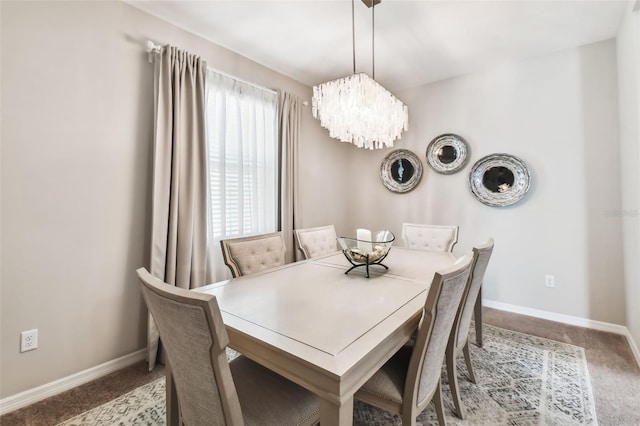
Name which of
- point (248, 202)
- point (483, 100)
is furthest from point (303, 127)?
point (483, 100)

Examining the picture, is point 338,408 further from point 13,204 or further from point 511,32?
point 511,32

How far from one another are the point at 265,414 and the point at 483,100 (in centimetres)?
369

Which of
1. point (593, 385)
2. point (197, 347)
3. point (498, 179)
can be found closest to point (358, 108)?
point (197, 347)

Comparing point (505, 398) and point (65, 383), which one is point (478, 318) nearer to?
point (505, 398)

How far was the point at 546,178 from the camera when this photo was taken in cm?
289

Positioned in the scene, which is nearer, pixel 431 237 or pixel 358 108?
pixel 358 108

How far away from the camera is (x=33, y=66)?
172 cm

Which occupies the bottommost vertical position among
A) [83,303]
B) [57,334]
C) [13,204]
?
A: [57,334]

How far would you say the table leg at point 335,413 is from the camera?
84cm

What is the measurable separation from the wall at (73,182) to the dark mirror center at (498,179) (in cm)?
341

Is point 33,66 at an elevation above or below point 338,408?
above

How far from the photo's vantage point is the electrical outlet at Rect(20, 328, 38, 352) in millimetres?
1695

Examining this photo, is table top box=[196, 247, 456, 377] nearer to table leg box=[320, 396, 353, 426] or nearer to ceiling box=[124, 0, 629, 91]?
table leg box=[320, 396, 353, 426]

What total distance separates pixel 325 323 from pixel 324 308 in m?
0.15
